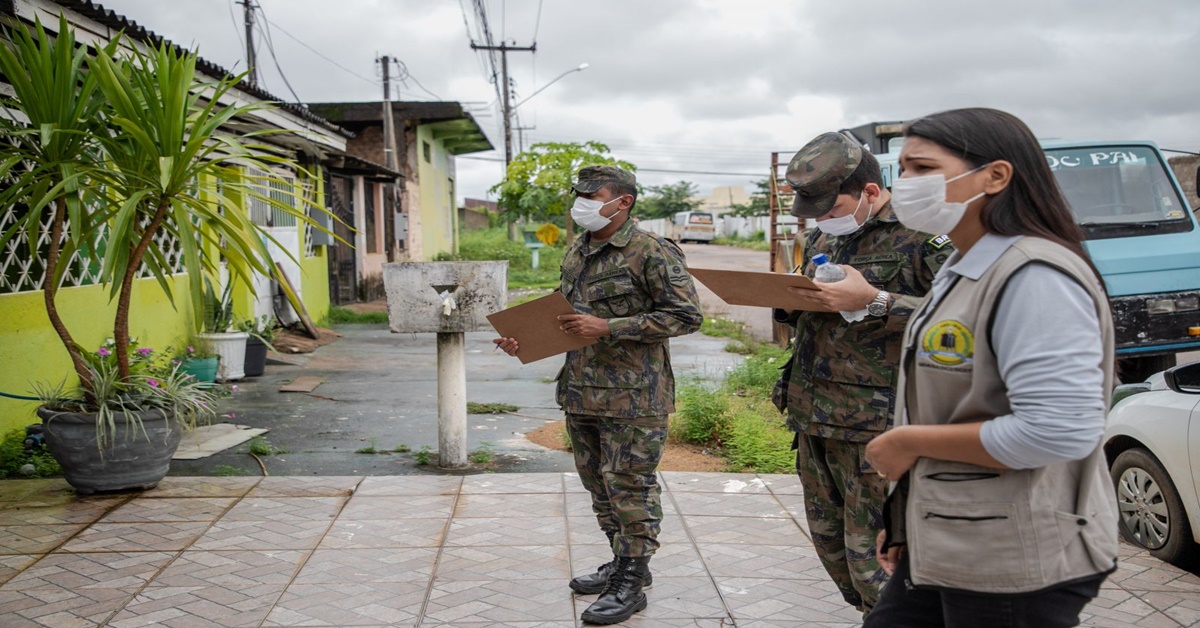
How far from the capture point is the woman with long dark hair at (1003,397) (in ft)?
5.93

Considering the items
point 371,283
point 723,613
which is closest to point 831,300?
point 723,613

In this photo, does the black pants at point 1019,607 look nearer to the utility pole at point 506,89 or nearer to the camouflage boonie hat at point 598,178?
the camouflage boonie hat at point 598,178

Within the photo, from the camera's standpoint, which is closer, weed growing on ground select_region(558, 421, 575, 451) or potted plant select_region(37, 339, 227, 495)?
potted plant select_region(37, 339, 227, 495)

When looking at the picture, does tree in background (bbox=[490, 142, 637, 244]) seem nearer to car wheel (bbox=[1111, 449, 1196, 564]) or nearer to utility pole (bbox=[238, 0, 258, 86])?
utility pole (bbox=[238, 0, 258, 86])

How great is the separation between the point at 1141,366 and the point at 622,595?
20.8 feet

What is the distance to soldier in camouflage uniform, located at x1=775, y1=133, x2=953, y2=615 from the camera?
3035 millimetres

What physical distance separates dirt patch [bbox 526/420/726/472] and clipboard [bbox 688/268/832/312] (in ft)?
11.5

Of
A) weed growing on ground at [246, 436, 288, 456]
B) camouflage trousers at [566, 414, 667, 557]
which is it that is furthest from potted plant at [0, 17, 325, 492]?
camouflage trousers at [566, 414, 667, 557]

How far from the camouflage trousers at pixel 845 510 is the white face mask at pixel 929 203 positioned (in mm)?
1027

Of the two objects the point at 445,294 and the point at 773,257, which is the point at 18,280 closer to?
the point at 445,294

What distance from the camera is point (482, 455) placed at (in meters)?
6.73

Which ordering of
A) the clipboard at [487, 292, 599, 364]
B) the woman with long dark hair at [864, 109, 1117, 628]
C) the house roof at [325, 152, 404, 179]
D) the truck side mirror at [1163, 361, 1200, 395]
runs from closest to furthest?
the woman with long dark hair at [864, 109, 1117, 628]
the clipboard at [487, 292, 599, 364]
the truck side mirror at [1163, 361, 1200, 395]
the house roof at [325, 152, 404, 179]

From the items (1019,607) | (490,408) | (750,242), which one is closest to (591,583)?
(1019,607)

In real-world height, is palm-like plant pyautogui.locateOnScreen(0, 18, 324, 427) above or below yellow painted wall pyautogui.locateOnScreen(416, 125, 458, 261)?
below
